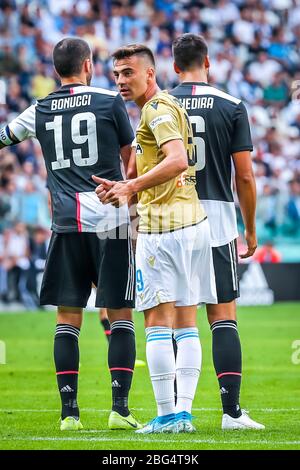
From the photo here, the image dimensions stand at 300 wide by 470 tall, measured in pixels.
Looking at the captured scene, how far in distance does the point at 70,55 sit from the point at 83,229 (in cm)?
114

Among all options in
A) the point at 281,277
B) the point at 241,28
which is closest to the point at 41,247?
the point at 281,277

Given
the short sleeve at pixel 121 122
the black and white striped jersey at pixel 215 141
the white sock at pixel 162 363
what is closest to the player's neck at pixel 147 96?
the short sleeve at pixel 121 122

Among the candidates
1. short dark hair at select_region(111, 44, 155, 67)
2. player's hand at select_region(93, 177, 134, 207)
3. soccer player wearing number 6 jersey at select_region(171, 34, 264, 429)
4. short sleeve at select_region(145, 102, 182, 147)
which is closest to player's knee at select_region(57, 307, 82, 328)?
soccer player wearing number 6 jersey at select_region(171, 34, 264, 429)

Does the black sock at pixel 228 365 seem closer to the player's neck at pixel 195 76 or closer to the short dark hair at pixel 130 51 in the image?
the player's neck at pixel 195 76

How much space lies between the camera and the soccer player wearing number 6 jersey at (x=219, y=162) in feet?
21.9

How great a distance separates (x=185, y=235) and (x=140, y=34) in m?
19.3

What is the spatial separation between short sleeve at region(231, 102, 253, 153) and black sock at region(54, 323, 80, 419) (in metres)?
1.65

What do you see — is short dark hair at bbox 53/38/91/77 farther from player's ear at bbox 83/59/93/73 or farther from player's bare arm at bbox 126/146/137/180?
player's bare arm at bbox 126/146/137/180

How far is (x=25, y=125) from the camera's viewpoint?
690 cm

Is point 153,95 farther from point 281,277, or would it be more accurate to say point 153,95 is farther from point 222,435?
point 281,277

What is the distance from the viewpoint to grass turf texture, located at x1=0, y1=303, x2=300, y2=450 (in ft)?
19.3

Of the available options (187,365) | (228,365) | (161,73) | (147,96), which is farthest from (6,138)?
(161,73)

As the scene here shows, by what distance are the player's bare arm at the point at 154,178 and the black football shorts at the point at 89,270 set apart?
2.76ft

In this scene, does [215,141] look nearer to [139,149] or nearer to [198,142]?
[198,142]
